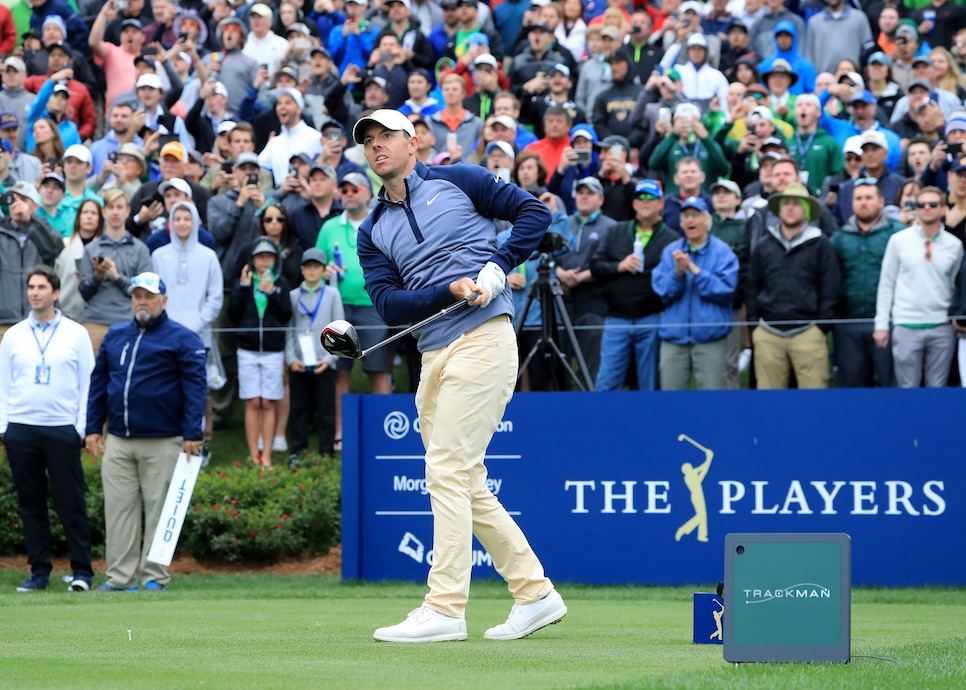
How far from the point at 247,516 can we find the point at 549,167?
19.1 feet

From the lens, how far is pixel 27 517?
41.8 feet

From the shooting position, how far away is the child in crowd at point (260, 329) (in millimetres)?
15523

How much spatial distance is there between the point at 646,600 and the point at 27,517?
5285mm

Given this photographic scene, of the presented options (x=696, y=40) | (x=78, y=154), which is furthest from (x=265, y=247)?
(x=696, y=40)

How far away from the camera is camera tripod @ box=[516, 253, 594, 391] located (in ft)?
44.7

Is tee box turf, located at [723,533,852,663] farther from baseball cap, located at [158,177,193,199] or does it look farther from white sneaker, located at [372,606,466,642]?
baseball cap, located at [158,177,193,199]

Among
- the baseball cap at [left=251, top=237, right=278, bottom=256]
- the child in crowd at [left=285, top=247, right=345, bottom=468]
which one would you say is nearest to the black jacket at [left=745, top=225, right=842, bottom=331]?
the child in crowd at [left=285, top=247, right=345, bottom=468]

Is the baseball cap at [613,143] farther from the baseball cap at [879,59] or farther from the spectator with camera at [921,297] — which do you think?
the spectator with camera at [921,297]

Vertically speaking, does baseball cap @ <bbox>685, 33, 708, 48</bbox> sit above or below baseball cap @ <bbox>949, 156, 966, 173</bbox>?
above

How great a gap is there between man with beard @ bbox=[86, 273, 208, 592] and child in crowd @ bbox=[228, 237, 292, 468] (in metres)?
2.84

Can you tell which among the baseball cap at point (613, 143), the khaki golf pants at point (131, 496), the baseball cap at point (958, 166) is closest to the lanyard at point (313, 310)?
the khaki golf pants at point (131, 496)

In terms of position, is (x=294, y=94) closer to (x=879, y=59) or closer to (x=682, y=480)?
(x=879, y=59)

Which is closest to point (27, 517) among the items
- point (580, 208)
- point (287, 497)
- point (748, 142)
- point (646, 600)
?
point (287, 497)

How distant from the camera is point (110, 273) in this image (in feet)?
49.8
